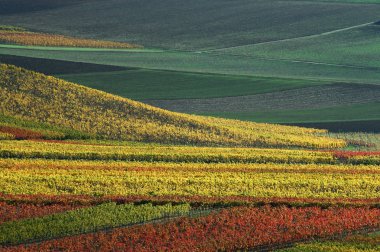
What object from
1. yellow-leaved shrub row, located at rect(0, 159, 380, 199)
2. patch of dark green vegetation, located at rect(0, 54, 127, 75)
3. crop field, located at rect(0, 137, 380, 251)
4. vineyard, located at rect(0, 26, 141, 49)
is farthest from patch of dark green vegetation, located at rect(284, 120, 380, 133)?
vineyard, located at rect(0, 26, 141, 49)

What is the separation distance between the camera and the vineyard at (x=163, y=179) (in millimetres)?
31625

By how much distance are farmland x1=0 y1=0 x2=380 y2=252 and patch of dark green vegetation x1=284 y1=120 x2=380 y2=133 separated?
0.13 m

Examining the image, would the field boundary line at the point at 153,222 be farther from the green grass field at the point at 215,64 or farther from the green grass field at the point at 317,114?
the green grass field at the point at 215,64

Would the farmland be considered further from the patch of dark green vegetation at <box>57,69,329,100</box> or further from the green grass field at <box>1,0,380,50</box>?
the green grass field at <box>1,0,380,50</box>

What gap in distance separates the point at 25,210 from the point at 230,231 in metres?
7.81

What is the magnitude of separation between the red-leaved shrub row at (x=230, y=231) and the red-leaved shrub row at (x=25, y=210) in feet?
11.3

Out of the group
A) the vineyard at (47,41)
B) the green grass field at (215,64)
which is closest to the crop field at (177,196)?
the green grass field at (215,64)

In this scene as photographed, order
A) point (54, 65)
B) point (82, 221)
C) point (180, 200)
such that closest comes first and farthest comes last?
point (82, 221) < point (180, 200) < point (54, 65)

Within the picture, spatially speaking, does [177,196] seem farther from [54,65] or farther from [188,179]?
[54,65]

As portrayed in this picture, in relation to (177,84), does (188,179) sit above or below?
above

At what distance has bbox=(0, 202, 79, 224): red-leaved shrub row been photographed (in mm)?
33719

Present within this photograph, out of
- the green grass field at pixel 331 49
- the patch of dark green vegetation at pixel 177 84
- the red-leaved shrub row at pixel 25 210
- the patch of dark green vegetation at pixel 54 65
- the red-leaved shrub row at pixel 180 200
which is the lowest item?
the green grass field at pixel 331 49

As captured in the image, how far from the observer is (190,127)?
5681 cm

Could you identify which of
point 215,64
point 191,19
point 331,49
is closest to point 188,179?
point 215,64
